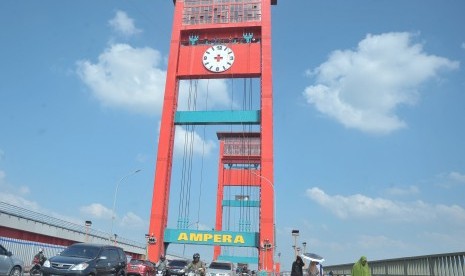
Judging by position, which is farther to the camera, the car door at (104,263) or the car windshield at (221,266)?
the car windshield at (221,266)

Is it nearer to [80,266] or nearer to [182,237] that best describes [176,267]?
[182,237]

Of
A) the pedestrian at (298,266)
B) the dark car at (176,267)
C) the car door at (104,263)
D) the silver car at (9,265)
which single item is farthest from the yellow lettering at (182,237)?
the pedestrian at (298,266)

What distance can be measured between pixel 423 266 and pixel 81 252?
1012 centimetres

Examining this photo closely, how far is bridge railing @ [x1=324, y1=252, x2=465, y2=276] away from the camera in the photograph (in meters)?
9.83

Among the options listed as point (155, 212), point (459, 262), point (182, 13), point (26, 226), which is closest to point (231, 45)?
point (182, 13)

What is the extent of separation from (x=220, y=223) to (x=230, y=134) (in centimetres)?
1335

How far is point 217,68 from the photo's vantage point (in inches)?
1586

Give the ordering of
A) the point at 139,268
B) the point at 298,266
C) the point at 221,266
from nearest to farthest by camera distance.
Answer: the point at 298,266 → the point at 139,268 → the point at 221,266

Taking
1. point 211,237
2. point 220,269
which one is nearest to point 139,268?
point 220,269

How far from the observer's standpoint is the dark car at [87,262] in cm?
1284

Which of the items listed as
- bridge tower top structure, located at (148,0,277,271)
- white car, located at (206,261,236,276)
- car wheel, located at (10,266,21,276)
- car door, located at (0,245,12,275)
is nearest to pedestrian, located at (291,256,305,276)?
car door, located at (0,245,12,275)

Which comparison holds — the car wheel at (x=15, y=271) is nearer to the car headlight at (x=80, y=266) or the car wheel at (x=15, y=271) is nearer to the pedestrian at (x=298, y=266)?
the car headlight at (x=80, y=266)

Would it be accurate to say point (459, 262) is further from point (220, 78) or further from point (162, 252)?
point (220, 78)

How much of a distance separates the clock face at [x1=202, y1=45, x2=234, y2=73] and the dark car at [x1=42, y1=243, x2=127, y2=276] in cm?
2680
